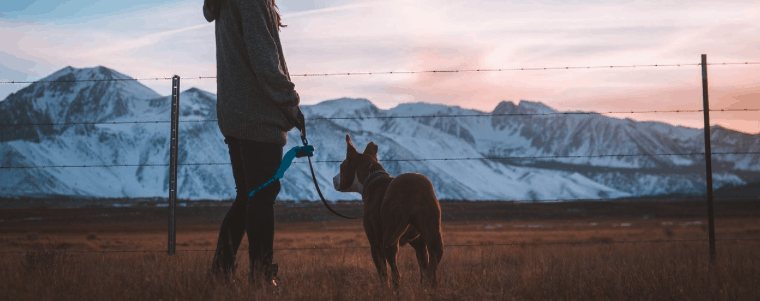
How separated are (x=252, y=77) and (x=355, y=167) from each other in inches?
79.1

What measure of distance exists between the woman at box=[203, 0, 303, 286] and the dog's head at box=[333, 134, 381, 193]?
167 cm

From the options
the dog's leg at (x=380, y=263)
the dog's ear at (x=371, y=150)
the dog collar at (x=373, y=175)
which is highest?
the dog's ear at (x=371, y=150)

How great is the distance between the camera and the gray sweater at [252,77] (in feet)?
14.6

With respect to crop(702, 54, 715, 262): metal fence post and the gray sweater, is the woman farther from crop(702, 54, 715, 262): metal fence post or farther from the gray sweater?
crop(702, 54, 715, 262): metal fence post

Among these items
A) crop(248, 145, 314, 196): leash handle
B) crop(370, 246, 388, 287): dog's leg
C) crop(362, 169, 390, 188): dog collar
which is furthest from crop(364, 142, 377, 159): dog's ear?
crop(248, 145, 314, 196): leash handle

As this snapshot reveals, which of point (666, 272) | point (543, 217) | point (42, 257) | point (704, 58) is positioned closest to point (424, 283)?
point (666, 272)

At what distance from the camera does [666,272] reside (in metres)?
5.82

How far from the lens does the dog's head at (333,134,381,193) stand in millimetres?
6340

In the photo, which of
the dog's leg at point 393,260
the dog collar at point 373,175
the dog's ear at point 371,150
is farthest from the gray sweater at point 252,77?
the dog's ear at point 371,150

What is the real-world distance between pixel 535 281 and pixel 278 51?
2.71m

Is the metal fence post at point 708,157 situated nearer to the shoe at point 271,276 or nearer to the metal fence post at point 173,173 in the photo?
the shoe at point 271,276

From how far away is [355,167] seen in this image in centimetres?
639

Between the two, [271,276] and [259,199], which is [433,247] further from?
[259,199]

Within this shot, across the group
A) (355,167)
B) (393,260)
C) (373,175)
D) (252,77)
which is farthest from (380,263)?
(252,77)
